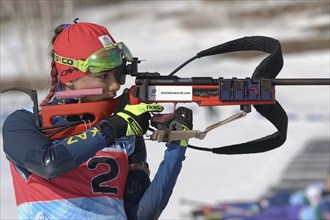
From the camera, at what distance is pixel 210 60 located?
80.2ft

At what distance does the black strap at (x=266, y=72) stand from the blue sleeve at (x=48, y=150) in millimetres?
586

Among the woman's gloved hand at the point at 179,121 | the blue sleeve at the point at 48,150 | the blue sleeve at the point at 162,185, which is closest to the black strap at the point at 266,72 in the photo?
the blue sleeve at the point at 162,185

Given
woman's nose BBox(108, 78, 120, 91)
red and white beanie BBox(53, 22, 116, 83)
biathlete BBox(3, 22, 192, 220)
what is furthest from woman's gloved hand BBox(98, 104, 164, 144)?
red and white beanie BBox(53, 22, 116, 83)

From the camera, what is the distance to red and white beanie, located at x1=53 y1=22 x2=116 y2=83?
9.07 ft

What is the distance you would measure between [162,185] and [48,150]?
0.50 m

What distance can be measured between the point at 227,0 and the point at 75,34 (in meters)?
35.0

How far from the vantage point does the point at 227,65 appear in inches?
914

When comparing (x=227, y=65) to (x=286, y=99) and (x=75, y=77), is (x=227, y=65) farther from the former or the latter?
(x=75, y=77)

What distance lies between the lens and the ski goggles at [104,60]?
272cm

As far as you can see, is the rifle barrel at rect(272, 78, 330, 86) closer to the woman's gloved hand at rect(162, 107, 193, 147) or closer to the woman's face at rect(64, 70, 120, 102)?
the woman's gloved hand at rect(162, 107, 193, 147)

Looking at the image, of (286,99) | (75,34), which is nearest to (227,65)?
(286,99)

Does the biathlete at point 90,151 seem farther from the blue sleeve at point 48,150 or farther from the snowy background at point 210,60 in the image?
the snowy background at point 210,60

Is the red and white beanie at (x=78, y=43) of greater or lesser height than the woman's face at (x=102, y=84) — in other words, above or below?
above

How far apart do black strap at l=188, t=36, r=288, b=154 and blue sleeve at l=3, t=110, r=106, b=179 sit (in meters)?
0.59
